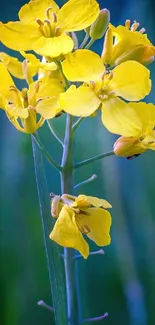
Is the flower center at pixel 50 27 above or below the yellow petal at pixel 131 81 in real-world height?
above

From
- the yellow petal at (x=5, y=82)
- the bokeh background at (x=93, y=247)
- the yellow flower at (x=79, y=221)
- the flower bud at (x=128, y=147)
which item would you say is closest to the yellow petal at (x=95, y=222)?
the yellow flower at (x=79, y=221)

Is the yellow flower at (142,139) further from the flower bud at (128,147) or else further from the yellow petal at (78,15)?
the yellow petal at (78,15)

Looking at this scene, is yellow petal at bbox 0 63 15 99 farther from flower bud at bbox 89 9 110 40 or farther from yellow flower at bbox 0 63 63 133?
flower bud at bbox 89 9 110 40

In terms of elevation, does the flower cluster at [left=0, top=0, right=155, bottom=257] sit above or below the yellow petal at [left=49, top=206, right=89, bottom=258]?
above

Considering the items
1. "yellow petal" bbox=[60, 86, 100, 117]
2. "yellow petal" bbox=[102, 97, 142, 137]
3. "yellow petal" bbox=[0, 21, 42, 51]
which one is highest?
"yellow petal" bbox=[0, 21, 42, 51]

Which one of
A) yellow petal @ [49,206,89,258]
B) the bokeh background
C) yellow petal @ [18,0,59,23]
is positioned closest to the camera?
yellow petal @ [49,206,89,258]

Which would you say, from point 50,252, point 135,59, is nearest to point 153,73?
point 135,59

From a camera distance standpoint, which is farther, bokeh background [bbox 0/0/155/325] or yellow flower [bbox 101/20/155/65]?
bokeh background [bbox 0/0/155/325]

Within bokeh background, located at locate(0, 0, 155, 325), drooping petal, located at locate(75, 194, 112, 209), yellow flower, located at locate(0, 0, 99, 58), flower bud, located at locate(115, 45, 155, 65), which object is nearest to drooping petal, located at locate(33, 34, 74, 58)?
yellow flower, located at locate(0, 0, 99, 58)
